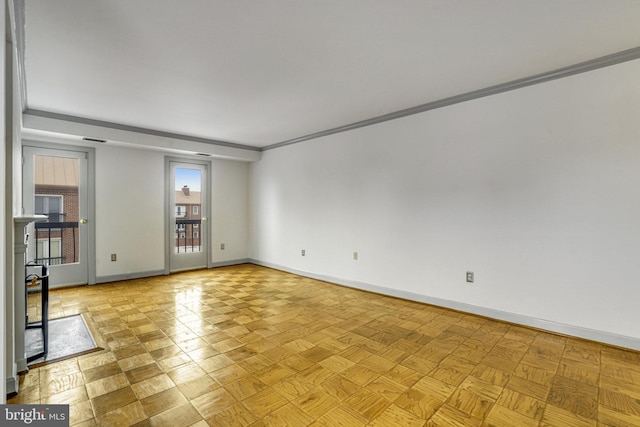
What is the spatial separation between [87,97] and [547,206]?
16.0 ft

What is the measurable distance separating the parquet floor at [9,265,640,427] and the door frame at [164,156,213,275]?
6.20 ft

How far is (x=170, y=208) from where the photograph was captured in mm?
5309

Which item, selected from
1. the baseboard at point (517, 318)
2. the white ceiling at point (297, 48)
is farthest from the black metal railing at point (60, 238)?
the baseboard at point (517, 318)

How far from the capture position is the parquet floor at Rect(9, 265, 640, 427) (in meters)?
1.67

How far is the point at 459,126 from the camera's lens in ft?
10.9

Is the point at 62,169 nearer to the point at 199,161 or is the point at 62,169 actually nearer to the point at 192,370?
the point at 199,161

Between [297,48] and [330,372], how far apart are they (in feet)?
7.99

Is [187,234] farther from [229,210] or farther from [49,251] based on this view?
[49,251]

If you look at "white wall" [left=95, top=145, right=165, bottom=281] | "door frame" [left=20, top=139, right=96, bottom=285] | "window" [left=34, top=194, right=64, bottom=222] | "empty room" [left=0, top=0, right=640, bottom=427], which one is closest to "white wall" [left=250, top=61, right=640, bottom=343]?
"empty room" [left=0, top=0, right=640, bottom=427]

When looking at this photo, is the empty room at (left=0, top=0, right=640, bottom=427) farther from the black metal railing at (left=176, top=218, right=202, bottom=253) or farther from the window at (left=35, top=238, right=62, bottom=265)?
the black metal railing at (left=176, top=218, right=202, bottom=253)

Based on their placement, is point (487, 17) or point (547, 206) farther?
point (547, 206)

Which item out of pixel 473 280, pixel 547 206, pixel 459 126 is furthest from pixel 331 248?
pixel 547 206

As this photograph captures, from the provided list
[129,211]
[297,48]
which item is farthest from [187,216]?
[297,48]
